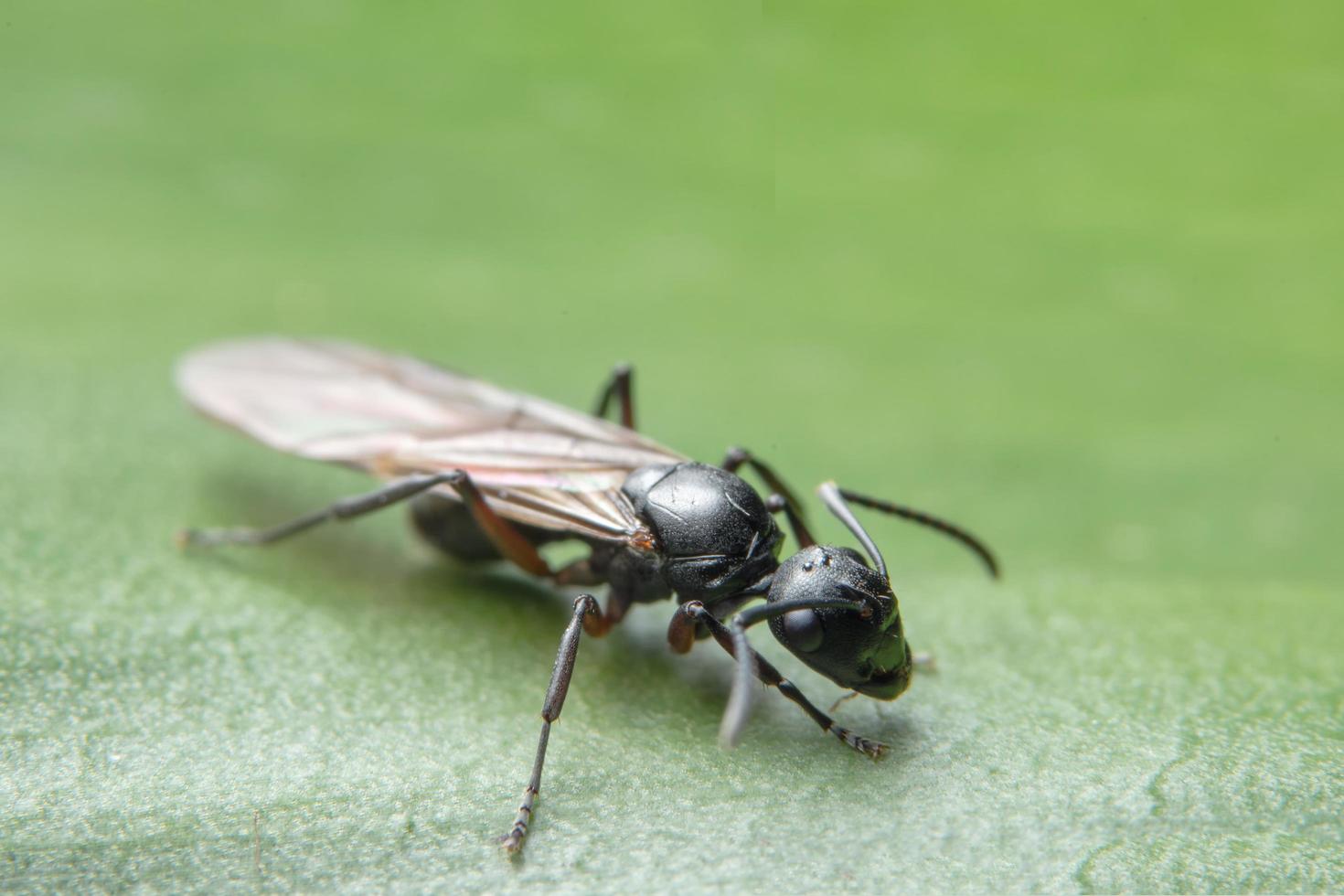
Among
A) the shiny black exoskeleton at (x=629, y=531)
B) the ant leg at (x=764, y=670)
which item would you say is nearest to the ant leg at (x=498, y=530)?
the shiny black exoskeleton at (x=629, y=531)

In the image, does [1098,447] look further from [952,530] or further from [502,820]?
[502,820]

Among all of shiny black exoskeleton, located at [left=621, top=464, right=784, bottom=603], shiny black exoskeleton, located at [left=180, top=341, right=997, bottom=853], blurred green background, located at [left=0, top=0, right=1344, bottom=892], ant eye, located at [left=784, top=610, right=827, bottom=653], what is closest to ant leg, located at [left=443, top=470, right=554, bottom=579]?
shiny black exoskeleton, located at [left=180, top=341, right=997, bottom=853]

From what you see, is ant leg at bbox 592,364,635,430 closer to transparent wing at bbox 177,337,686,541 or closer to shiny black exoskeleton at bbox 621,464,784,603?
transparent wing at bbox 177,337,686,541

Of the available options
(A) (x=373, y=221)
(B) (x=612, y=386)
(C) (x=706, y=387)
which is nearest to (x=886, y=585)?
(B) (x=612, y=386)

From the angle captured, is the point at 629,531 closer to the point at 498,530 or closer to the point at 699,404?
the point at 498,530

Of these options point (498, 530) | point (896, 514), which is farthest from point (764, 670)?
point (498, 530)

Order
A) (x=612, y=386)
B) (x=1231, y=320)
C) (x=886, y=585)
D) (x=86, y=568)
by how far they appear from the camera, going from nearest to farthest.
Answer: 1. (x=886, y=585)
2. (x=86, y=568)
3. (x=612, y=386)
4. (x=1231, y=320)
